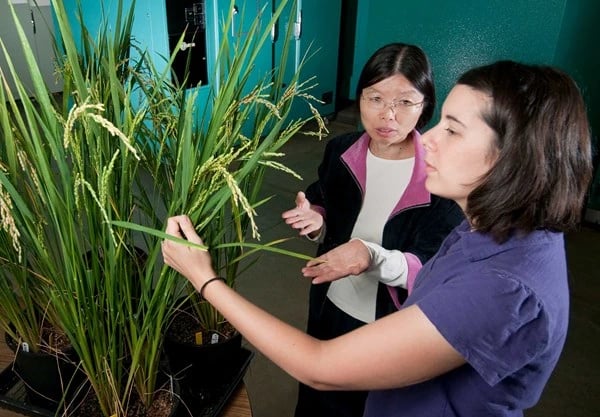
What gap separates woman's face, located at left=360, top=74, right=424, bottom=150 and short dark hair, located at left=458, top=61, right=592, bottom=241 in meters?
0.46

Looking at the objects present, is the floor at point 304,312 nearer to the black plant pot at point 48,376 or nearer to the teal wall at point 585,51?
the black plant pot at point 48,376

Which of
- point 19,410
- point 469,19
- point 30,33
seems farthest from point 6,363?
point 30,33

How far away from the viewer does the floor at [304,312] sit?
1.88 meters

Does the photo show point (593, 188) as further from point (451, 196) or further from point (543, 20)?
point (451, 196)

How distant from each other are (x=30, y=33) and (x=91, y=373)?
556 centimetres

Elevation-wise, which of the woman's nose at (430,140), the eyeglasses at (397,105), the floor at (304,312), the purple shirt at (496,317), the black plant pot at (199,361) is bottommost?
the floor at (304,312)

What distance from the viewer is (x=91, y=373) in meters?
0.78

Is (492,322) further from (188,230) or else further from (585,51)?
(585,51)

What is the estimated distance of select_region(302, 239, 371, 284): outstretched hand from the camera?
0.98 m

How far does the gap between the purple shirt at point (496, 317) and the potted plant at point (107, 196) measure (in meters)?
0.30

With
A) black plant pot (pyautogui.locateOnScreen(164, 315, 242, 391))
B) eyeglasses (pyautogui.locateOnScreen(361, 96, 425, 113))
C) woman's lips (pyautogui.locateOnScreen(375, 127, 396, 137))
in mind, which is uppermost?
eyeglasses (pyautogui.locateOnScreen(361, 96, 425, 113))

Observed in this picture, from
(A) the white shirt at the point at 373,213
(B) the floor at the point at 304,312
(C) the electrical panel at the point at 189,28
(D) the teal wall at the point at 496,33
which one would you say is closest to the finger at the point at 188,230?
(B) the floor at the point at 304,312

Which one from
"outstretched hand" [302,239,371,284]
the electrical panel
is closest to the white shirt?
"outstretched hand" [302,239,371,284]

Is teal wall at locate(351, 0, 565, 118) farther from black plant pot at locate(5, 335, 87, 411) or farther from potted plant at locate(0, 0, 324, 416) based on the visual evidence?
black plant pot at locate(5, 335, 87, 411)
